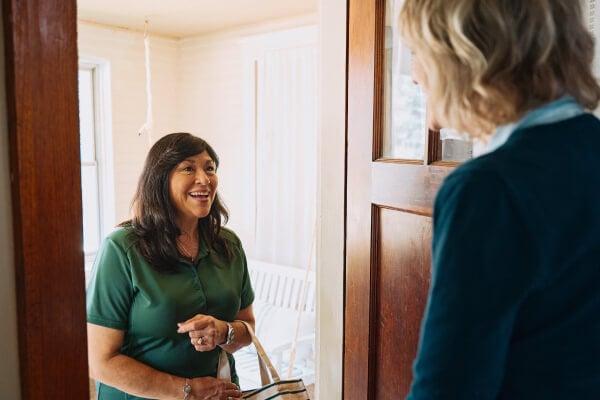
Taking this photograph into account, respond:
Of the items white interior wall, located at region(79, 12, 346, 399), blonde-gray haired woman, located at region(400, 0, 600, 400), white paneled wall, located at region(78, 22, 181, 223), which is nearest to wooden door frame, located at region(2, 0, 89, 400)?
blonde-gray haired woman, located at region(400, 0, 600, 400)

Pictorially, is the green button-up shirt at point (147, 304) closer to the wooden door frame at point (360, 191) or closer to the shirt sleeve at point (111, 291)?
the shirt sleeve at point (111, 291)

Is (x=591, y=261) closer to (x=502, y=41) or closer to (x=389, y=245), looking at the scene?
(x=502, y=41)

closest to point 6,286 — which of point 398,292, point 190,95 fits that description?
point 398,292

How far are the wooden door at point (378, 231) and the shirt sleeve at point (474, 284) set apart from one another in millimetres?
691

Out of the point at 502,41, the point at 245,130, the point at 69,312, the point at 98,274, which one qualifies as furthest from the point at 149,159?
the point at 245,130

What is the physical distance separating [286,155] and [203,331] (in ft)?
8.70

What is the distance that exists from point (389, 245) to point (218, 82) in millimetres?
3379

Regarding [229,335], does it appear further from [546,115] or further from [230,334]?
[546,115]

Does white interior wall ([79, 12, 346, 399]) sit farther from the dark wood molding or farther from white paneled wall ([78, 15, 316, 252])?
Answer: the dark wood molding

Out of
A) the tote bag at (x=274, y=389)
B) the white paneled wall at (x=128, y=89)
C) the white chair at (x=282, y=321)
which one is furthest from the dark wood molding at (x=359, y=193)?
the white paneled wall at (x=128, y=89)

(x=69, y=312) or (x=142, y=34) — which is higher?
A: (x=142, y=34)

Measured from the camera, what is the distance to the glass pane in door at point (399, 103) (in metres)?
1.43

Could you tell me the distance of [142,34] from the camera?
4.56 meters

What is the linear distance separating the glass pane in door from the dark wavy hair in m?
0.58
